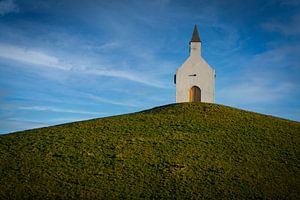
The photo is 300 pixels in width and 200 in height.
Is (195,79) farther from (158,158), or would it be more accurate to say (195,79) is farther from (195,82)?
(158,158)

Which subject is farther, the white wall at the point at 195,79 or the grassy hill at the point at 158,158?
the white wall at the point at 195,79

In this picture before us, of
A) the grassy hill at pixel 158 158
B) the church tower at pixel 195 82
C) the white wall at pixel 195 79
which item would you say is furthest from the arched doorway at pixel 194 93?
the grassy hill at pixel 158 158

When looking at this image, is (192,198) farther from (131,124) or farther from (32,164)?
(131,124)

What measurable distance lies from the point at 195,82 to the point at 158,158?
1893 cm

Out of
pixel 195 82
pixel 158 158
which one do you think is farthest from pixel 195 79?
pixel 158 158

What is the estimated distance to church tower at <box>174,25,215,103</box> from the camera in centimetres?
3731

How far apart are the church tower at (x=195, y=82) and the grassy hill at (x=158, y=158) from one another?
856 cm

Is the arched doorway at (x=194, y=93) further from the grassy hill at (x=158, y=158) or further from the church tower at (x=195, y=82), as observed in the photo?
the grassy hill at (x=158, y=158)

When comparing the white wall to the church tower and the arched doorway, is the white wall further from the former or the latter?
the arched doorway

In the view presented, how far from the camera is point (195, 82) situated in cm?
3756

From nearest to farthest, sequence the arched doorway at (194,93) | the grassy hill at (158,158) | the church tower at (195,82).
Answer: the grassy hill at (158,158) → the church tower at (195,82) → the arched doorway at (194,93)

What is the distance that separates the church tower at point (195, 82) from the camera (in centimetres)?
3731

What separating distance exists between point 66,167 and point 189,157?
7460 mm

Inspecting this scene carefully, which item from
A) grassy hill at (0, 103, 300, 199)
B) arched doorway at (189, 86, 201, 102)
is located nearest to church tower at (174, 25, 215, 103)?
arched doorway at (189, 86, 201, 102)
